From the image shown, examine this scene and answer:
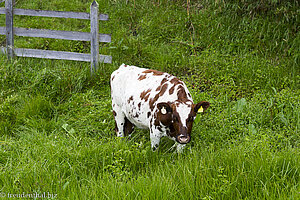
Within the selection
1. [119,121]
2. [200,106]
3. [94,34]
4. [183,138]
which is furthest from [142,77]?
[94,34]

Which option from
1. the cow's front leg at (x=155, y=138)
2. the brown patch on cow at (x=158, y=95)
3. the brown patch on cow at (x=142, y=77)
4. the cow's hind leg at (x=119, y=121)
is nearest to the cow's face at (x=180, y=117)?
the cow's front leg at (x=155, y=138)

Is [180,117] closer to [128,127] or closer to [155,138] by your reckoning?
[155,138]

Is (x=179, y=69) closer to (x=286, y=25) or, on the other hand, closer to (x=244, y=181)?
A: (x=286, y=25)

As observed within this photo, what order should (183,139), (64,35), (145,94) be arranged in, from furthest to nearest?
(64,35), (145,94), (183,139)

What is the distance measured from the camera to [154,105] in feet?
15.1

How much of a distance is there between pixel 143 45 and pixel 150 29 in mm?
773

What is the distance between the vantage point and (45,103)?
6141 mm

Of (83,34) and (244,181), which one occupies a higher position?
(83,34)

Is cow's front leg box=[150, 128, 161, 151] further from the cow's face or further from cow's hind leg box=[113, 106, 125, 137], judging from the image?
cow's hind leg box=[113, 106, 125, 137]

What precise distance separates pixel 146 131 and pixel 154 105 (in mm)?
929

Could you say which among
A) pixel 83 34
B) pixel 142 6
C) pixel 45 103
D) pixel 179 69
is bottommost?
pixel 45 103

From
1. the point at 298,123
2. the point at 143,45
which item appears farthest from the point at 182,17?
the point at 298,123

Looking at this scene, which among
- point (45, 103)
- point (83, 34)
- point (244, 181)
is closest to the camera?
point (244, 181)

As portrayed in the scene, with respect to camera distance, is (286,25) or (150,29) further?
(150,29)
